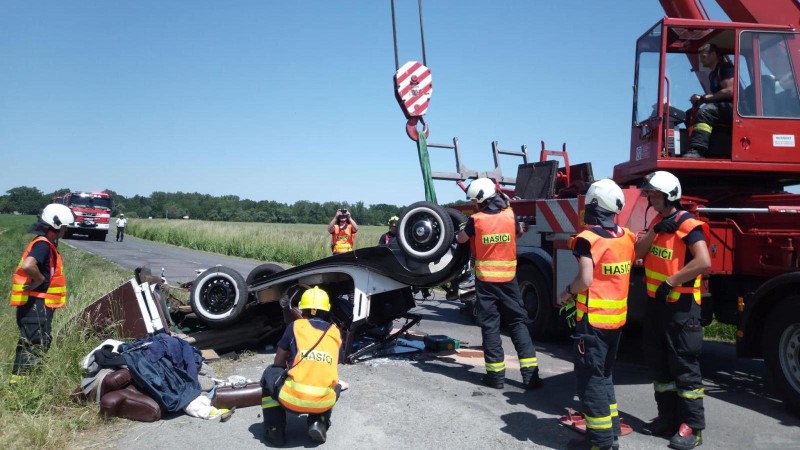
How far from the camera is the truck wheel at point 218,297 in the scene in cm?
637

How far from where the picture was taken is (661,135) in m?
6.00

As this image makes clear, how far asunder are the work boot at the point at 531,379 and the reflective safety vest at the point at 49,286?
4.16 metres

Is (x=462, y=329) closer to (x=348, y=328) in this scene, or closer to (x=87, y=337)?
(x=348, y=328)

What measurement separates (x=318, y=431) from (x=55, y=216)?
123 inches

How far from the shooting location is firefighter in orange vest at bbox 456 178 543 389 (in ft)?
17.7

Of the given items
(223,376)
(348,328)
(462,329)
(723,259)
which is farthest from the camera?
(462,329)

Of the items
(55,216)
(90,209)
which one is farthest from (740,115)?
(90,209)

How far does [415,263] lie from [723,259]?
2831 millimetres

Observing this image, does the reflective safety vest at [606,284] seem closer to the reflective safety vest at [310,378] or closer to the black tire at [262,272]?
the reflective safety vest at [310,378]

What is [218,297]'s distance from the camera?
254 inches

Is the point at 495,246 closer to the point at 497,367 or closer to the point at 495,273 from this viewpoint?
the point at 495,273

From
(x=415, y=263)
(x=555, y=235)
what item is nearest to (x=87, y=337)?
(x=415, y=263)

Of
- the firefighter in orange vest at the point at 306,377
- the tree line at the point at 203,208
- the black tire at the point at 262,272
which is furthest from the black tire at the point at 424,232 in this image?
the tree line at the point at 203,208

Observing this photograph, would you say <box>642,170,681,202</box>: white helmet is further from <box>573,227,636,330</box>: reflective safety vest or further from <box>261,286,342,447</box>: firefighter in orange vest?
<box>261,286,342,447</box>: firefighter in orange vest
